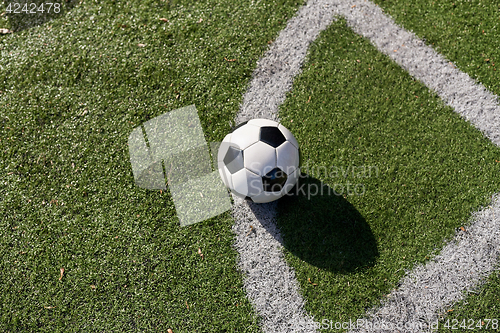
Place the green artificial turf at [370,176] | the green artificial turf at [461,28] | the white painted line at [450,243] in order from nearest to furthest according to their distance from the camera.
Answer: the white painted line at [450,243] < the green artificial turf at [370,176] < the green artificial turf at [461,28]

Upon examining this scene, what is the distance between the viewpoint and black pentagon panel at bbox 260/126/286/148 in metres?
3.23

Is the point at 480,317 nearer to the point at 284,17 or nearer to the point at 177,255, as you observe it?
the point at 177,255

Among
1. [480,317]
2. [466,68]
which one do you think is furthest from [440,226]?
[466,68]

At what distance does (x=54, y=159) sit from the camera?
4.27 metres

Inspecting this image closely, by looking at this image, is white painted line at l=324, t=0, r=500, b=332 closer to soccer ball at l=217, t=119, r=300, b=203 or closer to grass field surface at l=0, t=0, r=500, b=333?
grass field surface at l=0, t=0, r=500, b=333

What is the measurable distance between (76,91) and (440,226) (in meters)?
4.91

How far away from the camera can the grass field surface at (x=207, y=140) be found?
3791mm

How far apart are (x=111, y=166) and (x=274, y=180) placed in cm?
221

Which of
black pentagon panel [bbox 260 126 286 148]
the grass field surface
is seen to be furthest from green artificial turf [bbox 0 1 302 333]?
black pentagon panel [bbox 260 126 286 148]

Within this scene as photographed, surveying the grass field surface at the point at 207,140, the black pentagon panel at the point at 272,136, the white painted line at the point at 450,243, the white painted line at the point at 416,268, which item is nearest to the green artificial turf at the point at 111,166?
the grass field surface at the point at 207,140

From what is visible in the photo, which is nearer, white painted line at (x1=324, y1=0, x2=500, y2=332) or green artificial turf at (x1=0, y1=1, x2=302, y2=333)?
white painted line at (x1=324, y1=0, x2=500, y2=332)

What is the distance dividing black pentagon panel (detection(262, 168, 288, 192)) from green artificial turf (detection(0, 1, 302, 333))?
909 mm

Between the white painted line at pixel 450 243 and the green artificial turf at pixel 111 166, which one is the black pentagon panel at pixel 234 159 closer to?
the green artificial turf at pixel 111 166

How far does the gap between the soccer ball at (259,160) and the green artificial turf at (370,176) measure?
73 centimetres
